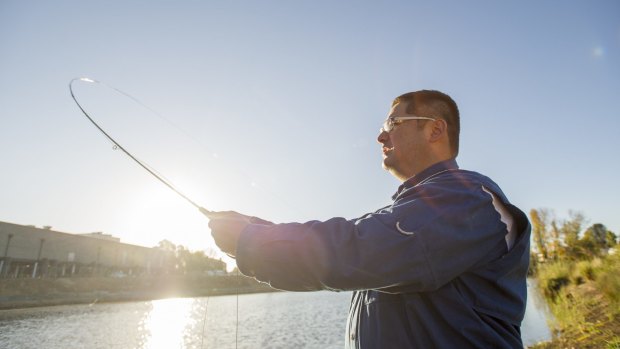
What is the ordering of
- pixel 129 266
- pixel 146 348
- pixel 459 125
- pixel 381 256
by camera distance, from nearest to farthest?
pixel 381 256 → pixel 459 125 → pixel 146 348 → pixel 129 266

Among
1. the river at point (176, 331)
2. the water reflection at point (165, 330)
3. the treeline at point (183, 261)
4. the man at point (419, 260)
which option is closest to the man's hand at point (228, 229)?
the man at point (419, 260)

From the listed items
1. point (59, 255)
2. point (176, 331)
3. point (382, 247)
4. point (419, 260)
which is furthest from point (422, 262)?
point (59, 255)

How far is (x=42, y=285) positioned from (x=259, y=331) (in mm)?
35401

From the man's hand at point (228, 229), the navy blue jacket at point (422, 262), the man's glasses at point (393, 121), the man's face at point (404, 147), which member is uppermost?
the man's glasses at point (393, 121)

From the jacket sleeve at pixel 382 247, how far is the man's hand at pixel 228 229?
0.26ft

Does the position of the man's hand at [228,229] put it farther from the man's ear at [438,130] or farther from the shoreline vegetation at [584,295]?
the shoreline vegetation at [584,295]

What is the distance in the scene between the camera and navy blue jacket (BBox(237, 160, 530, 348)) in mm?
1348

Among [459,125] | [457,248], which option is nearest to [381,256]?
[457,248]

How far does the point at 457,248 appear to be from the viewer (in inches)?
54.6

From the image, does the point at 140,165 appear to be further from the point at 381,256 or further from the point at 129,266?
the point at 129,266

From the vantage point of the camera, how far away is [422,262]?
4.44ft

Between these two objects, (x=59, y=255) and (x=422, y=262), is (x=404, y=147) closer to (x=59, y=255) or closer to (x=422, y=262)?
(x=422, y=262)

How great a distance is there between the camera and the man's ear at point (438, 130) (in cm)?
225

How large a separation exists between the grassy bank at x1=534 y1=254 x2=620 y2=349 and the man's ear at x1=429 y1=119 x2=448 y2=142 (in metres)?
6.00
